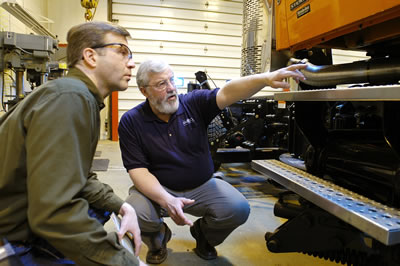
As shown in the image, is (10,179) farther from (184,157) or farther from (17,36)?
(17,36)

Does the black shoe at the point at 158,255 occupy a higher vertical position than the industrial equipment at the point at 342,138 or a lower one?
lower

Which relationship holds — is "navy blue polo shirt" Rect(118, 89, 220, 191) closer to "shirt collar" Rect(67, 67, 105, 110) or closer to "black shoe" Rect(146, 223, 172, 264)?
"black shoe" Rect(146, 223, 172, 264)

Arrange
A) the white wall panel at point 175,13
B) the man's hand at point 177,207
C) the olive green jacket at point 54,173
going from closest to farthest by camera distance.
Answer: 1. the olive green jacket at point 54,173
2. the man's hand at point 177,207
3. the white wall panel at point 175,13

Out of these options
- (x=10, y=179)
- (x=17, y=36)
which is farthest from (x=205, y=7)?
(x=10, y=179)

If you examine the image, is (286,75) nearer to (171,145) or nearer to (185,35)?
(171,145)

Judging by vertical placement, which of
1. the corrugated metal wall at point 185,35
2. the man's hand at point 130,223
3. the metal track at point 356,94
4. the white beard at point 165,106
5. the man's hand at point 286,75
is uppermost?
the corrugated metal wall at point 185,35

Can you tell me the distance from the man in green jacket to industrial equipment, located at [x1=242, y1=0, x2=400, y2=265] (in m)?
0.81

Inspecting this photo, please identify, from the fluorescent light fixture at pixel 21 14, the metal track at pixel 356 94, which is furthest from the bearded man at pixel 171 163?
the fluorescent light fixture at pixel 21 14

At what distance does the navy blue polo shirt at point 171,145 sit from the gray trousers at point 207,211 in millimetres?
95

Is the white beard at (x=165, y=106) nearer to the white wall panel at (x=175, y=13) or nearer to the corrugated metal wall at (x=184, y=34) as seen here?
the corrugated metal wall at (x=184, y=34)

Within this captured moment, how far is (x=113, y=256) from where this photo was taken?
34.9 inches

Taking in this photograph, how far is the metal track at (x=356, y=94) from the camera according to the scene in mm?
877

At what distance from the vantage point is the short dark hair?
3.51ft

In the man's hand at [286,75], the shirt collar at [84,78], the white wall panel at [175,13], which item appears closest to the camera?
the shirt collar at [84,78]
